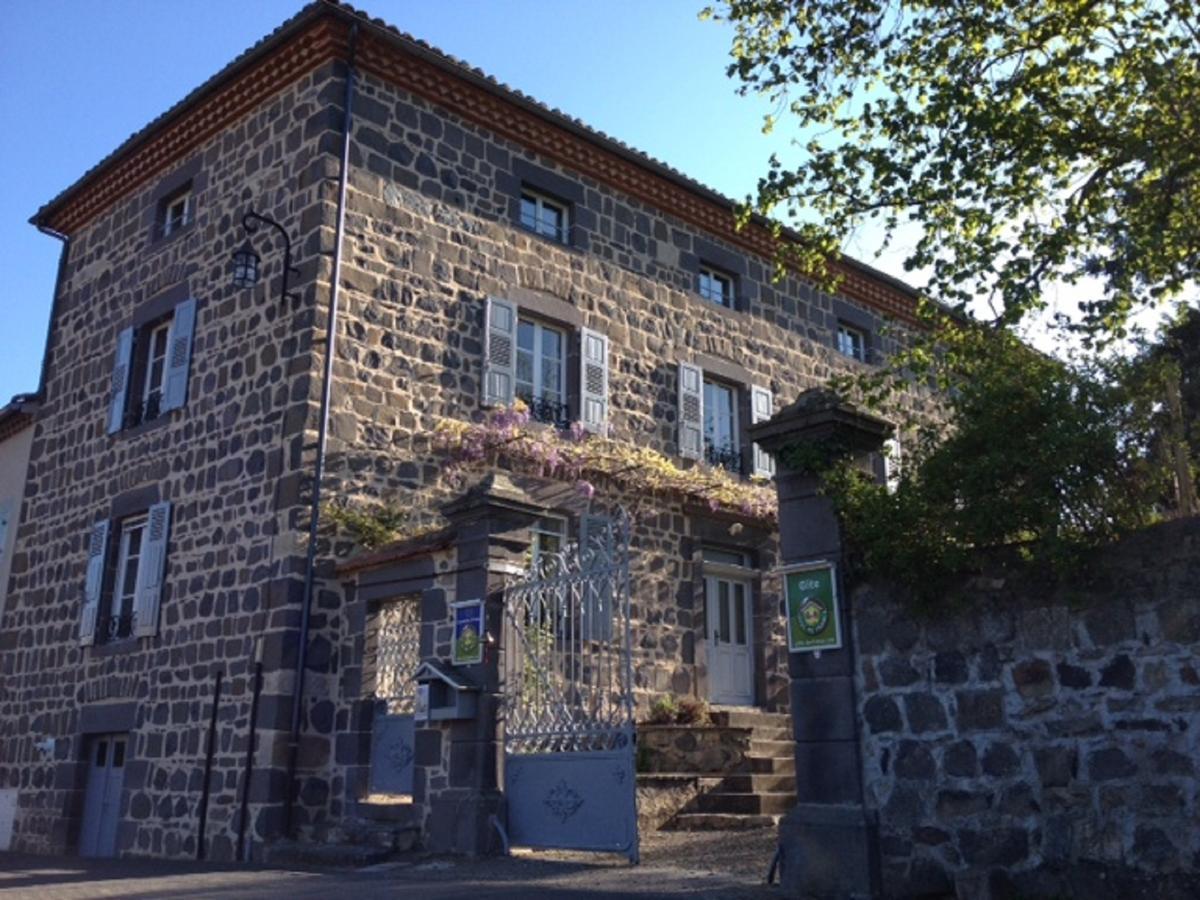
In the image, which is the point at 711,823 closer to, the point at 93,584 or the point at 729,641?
the point at 729,641

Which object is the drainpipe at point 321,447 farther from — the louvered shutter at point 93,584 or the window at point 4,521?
the window at point 4,521

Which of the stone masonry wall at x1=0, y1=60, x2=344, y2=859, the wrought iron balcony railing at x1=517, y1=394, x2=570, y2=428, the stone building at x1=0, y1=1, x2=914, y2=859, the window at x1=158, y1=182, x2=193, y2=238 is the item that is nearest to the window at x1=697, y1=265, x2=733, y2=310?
the stone building at x1=0, y1=1, x2=914, y2=859

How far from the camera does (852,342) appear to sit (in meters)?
18.0

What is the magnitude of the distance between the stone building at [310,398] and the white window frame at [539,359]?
46 millimetres

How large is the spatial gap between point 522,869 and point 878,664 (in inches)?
113

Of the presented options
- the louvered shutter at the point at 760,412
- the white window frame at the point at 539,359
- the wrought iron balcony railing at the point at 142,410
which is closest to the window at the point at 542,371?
the white window frame at the point at 539,359

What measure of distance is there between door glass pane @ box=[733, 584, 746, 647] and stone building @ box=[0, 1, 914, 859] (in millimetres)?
36

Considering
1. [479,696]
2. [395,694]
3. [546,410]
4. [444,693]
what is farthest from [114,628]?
[479,696]

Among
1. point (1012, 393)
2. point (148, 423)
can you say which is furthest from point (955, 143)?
point (148, 423)

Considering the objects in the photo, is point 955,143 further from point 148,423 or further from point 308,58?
point 148,423

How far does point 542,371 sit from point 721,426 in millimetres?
3118

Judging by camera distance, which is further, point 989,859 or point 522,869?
point 522,869

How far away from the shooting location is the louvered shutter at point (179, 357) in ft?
42.5

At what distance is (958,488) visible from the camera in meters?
6.06
